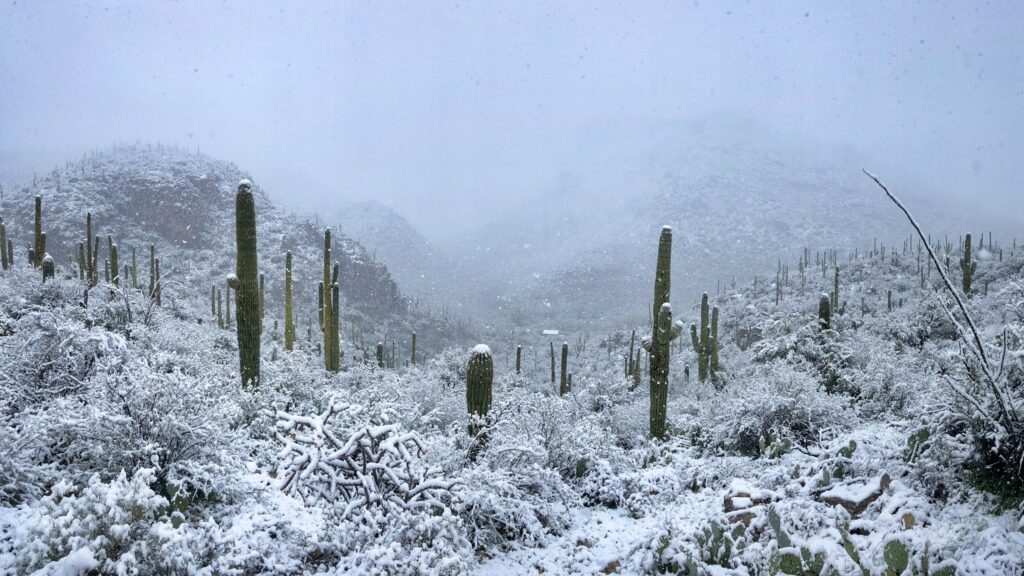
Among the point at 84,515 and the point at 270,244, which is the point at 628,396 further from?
the point at 270,244

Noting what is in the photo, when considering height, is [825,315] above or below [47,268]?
below

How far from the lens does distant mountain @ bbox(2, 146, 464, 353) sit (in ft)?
175

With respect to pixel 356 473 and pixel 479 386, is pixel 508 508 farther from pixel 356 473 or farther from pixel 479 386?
pixel 479 386

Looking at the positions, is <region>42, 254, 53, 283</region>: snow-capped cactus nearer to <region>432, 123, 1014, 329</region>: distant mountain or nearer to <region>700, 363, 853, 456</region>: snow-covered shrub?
<region>700, 363, 853, 456</region>: snow-covered shrub

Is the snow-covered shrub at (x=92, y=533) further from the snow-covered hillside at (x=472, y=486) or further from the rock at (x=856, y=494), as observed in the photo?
the rock at (x=856, y=494)

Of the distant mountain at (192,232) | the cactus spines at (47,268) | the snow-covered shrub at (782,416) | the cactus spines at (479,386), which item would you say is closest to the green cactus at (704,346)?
the snow-covered shrub at (782,416)

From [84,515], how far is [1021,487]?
19.7 feet

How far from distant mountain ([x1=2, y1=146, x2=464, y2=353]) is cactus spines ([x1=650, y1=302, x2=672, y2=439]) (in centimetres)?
4014

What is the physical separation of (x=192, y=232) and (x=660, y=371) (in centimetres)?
6623

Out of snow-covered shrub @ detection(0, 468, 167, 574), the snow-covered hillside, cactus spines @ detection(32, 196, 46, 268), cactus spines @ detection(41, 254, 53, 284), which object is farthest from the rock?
cactus spines @ detection(32, 196, 46, 268)

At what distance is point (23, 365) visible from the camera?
5.86 m

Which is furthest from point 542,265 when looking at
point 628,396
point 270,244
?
point 628,396

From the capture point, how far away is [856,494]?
14.6 feet

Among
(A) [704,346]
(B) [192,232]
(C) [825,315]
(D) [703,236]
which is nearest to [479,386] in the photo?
(C) [825,315]
